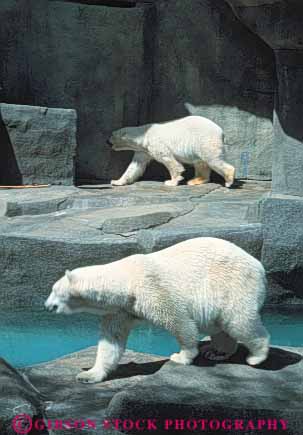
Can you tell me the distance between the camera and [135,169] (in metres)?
10.4

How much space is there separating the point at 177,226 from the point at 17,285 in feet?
4.61

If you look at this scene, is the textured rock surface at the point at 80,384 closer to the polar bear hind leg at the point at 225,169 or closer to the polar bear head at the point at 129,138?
the polar bear hind leg at the point at 225,169

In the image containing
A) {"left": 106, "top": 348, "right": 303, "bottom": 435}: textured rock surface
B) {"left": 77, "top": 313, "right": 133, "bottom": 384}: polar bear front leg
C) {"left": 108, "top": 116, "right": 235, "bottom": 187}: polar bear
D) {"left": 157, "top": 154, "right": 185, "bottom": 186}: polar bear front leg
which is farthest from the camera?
{"left": 157, "top": 154, "right": 185, "bottom": 186}: polar bear front leg

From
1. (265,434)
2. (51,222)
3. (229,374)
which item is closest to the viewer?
(265,434)

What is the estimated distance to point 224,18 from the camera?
10547mm

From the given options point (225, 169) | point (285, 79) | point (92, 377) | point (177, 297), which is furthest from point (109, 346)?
point (225, 169)

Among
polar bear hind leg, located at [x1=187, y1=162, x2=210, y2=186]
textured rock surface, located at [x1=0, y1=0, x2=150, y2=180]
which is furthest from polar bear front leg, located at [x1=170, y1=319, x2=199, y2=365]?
textured rock surface, located at [x1=0, y1=0, x2=150, y2=180]

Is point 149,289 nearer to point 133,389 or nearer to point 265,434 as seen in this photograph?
point 133,389

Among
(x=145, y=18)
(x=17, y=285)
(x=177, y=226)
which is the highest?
(x=145, y=18)

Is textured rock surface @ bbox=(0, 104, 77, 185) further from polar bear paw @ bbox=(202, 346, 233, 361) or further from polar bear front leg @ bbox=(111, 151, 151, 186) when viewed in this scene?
polar bear paw @ bbox=(202, 346, 233, 361)

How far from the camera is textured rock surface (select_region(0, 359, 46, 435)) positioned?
141 inches

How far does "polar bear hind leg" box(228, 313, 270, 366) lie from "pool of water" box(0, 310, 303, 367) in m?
1.81

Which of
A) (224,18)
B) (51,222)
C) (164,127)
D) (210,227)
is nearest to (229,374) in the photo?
(210,227)

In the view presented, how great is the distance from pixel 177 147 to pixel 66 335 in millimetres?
3964
